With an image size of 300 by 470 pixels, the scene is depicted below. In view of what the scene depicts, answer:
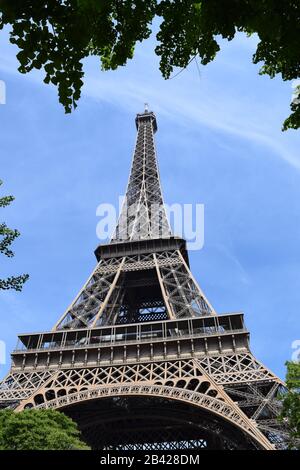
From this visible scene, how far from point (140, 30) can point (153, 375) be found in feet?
83.1

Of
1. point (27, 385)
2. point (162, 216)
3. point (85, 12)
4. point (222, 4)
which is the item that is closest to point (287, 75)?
point (222, 4)

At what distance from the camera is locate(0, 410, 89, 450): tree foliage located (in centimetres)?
1855

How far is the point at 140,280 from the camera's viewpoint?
4212 centimetres

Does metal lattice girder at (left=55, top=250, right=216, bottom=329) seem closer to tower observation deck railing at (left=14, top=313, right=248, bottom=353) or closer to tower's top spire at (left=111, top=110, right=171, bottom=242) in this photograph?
tower observation deck railing at (left=14, top=313, right=248, bottom=353)

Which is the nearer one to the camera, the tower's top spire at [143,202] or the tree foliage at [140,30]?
the tree foliage at [140,30]

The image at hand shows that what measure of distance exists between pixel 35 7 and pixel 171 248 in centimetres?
3786

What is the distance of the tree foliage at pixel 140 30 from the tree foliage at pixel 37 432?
17.4m

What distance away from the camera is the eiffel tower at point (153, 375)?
81.8 ft

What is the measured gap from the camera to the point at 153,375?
90.4ft

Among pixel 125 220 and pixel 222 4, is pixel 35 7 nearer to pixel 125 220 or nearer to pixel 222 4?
pixel 222 4

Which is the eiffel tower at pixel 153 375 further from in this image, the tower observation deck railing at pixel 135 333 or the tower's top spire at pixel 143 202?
the tower's top spire at pixel 143 202

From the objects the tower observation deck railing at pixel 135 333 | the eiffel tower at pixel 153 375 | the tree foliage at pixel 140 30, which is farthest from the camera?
the tower observation deck railing at pixel 135 333

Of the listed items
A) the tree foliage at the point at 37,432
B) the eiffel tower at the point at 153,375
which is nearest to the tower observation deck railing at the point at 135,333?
the eiffel tower at the point at 153,375

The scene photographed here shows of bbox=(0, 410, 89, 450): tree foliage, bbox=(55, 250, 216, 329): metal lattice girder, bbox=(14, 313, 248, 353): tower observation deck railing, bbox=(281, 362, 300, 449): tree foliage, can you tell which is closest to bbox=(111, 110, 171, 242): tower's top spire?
bbox=(55, 250, 216, 329): metal lattice girder
